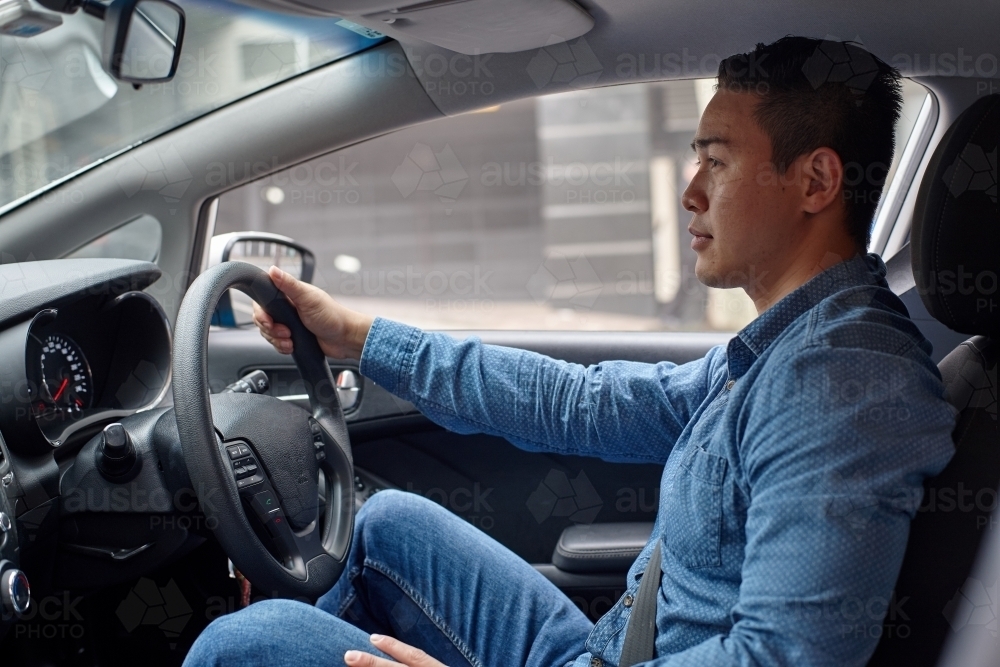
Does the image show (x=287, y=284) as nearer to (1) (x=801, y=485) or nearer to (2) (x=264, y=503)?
(2) (x=264, y=503)

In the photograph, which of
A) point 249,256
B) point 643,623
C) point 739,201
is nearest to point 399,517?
point 643,623

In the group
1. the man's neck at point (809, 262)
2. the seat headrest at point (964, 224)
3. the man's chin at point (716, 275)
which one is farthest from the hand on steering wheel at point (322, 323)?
the seat headrest at point (964, 224)

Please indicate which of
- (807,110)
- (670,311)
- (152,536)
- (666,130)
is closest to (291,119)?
(152,536)

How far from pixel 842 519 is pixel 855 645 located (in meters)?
0.13

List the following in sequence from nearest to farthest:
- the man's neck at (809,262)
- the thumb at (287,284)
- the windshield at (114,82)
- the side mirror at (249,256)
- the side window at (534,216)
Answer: the man's neck at (809,262)
the thumb at (287,284)
the windshield at (114,82)
the side mirror at (249,256)
the side window at (534,216)

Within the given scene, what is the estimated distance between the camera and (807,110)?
47.6 inches

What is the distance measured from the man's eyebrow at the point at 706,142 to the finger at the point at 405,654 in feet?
2.47

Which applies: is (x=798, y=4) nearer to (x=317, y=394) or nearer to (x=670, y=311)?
(x=317, y=394)

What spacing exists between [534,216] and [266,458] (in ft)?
22.4

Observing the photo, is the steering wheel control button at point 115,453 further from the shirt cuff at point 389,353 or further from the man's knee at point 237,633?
the shirt cuff at point 389,353

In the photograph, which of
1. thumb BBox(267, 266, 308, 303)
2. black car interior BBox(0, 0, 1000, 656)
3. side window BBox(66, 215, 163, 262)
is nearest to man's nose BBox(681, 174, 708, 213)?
black car interior BBox(0, 0, 1000, 656)

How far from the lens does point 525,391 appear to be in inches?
60.4

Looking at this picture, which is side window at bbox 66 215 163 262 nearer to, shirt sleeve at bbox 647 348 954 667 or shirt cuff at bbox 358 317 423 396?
shirt cuff at bbox 358 317 423 396

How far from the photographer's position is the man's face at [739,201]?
1203 mm
